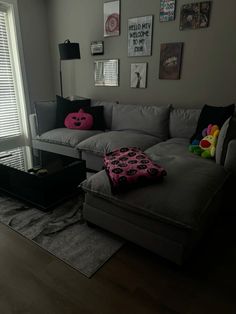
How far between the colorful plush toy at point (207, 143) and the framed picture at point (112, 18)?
203 centimetres

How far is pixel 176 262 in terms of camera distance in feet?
4.73

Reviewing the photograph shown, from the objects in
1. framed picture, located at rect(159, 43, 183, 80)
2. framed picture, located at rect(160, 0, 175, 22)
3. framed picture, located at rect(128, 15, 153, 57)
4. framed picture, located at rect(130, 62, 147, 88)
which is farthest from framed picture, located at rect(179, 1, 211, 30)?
framed picture, located at rect(130, 62, 147, 88)

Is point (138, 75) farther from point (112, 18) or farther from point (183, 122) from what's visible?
point (183, 122)

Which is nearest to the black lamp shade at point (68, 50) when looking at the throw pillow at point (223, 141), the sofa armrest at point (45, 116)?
the sofa armrest at point (45, 116)

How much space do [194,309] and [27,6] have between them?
4360mm

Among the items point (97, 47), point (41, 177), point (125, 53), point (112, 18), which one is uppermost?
point (112, 18)

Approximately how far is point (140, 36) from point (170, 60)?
56 centimetres

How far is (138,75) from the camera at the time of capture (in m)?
3.28

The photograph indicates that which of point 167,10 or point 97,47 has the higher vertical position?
point 167,10

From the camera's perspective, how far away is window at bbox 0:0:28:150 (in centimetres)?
346

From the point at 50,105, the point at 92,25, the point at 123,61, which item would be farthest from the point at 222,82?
the point at 50,105

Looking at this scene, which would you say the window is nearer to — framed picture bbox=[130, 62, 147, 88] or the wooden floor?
framed picture bbox=[130, 62, 147, 88]

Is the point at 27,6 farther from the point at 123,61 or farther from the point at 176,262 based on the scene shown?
the point at 176,262

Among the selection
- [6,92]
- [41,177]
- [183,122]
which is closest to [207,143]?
[183,122]
